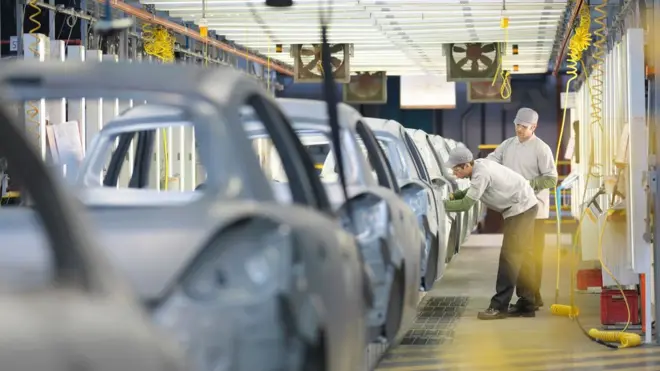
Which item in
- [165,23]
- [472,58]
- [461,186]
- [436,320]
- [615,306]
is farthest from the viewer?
[472,58]

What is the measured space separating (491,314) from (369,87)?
1813cm

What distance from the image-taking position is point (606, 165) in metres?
13.3

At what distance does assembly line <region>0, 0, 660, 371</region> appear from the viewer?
7.29ft

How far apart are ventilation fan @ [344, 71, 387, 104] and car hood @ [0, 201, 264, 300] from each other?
25.0 m

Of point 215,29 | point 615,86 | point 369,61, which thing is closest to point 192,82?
point 615,86

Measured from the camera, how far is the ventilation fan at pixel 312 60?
2152 cm

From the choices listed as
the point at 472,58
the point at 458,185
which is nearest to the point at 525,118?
the point at 458,185

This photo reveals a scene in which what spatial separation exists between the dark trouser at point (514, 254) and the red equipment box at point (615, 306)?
111cm

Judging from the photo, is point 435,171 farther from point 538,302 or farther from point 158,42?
point 158,42

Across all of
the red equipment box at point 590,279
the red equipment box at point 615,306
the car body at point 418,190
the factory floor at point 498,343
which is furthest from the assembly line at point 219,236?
the red equipment box at point 590,279

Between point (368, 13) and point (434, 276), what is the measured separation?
7.71 metres

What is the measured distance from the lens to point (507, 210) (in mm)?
11203

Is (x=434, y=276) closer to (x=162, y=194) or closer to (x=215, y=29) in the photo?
(x=162, y=194)

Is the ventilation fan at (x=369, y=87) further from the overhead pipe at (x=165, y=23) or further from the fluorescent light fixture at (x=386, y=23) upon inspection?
the overhead pipe at (x=165, y=23)
